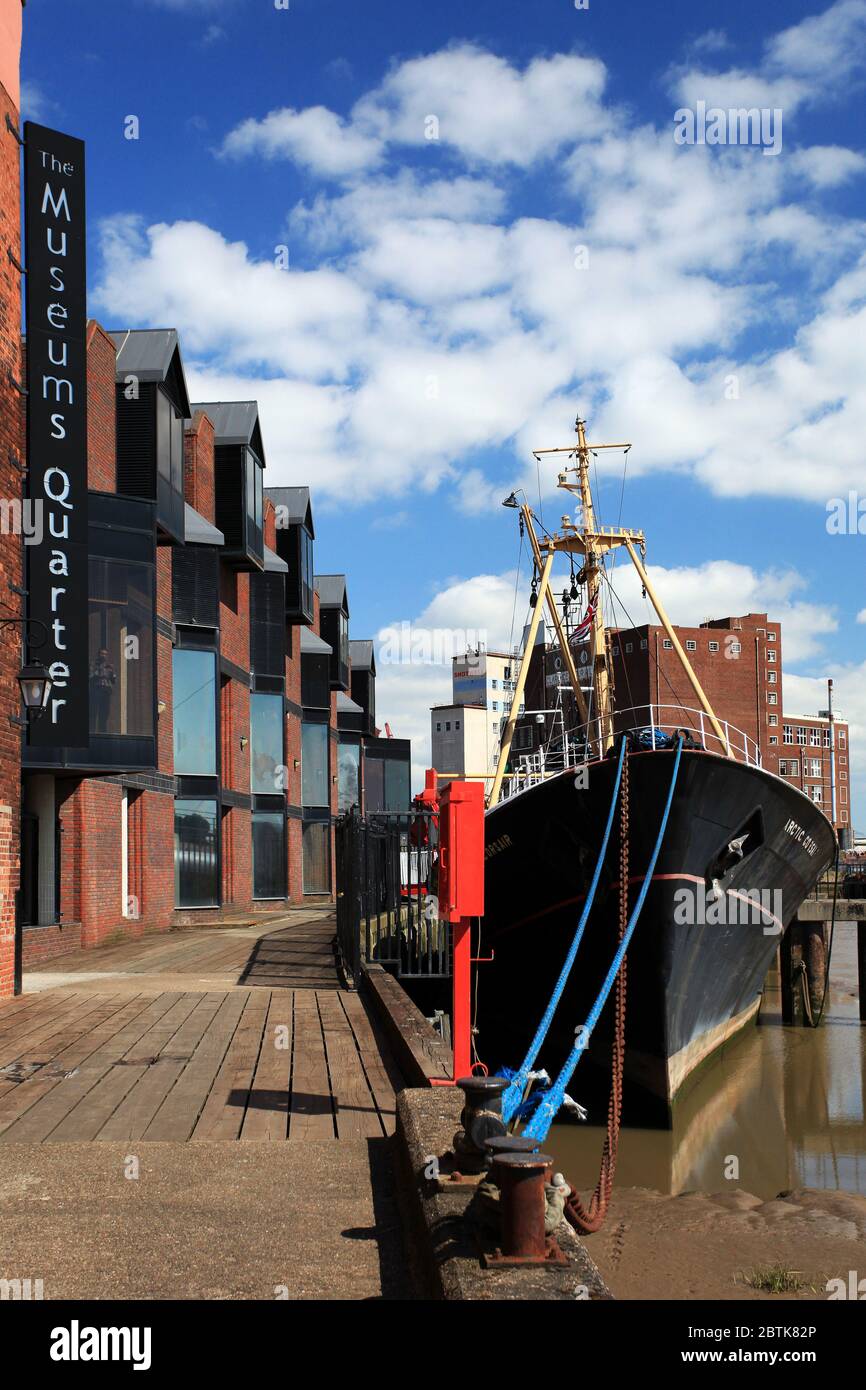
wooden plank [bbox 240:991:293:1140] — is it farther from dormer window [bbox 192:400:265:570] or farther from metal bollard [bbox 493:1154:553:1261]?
dormer window [bbox 192:400:265:570]

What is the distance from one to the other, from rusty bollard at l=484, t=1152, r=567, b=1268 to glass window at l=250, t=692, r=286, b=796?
101ft

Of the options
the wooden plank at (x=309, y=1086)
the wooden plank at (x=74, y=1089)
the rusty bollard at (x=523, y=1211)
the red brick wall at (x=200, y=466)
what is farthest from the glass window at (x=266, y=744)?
the rusty bollard at (x=523, y=1211)

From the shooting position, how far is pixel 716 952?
647 inches

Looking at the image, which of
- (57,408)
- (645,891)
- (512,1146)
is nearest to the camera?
(512,1146)

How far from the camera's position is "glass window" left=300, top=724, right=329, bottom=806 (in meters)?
41.3

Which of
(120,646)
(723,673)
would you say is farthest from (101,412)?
(723,673)

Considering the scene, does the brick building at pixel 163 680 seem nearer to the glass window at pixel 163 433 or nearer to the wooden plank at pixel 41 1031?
the glass window at pixel 163 433

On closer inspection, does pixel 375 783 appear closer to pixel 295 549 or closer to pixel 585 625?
pixel 295 549

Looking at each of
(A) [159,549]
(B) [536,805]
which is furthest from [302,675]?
(B) [536,805]

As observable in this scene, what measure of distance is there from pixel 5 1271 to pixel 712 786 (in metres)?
11.5

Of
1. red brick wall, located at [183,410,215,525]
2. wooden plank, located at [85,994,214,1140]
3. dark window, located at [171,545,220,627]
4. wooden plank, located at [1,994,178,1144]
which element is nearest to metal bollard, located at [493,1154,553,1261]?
Result: wooden plank, located at [85,994,214,1140]

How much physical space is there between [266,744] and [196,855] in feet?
23.5

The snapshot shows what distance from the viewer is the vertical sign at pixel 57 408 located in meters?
15.0

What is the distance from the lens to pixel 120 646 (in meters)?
19.0
